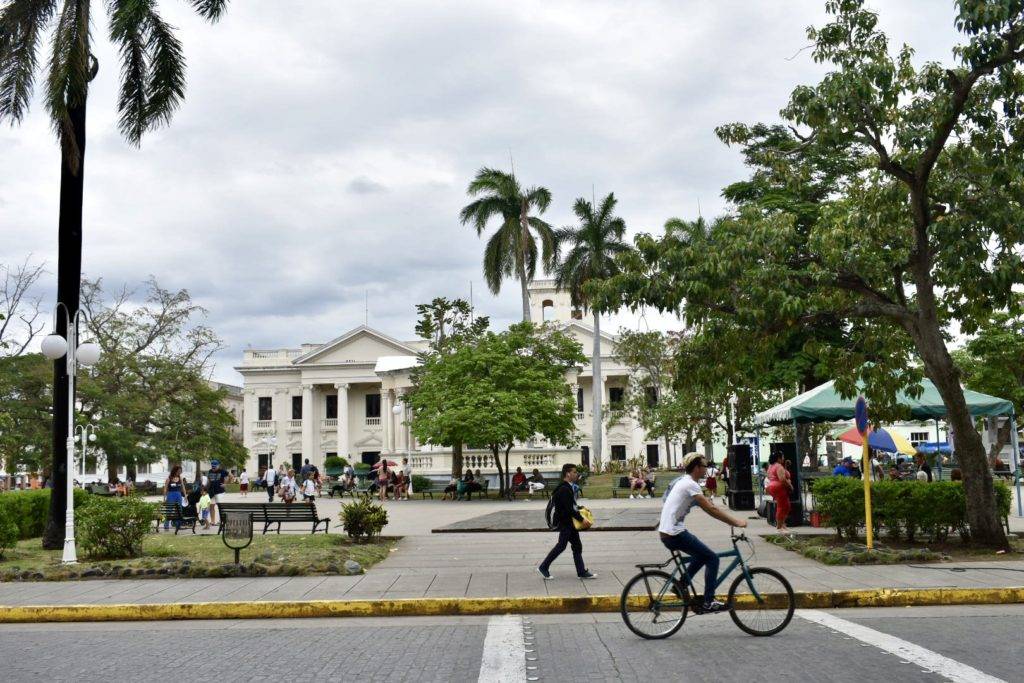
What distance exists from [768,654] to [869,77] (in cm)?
870

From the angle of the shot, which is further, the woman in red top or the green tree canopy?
the green tree canopy

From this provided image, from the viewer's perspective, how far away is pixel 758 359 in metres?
16.4

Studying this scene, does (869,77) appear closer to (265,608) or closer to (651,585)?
(651,585)

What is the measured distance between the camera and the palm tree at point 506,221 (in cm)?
4259

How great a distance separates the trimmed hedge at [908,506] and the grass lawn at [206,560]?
741cm

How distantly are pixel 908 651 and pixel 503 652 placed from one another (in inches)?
128

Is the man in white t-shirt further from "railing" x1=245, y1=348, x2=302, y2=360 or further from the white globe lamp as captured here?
"railing" x1=245, y1=348, x2=302, y2=360

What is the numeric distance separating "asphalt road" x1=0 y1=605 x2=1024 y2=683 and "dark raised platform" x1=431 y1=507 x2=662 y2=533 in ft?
31.9

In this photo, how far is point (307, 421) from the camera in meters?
78.2

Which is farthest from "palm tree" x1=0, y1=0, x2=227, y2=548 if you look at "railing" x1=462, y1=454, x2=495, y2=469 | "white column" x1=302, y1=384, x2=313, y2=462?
"white column" x1=302, y1=384, x2=313, y2=462

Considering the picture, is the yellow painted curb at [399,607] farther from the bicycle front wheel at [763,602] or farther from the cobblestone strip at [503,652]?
the bicycle front wheel at [763,602]

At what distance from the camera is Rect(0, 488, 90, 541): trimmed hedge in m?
18.2

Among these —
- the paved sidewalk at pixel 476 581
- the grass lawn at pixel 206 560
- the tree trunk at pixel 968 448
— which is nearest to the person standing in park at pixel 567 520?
the paved sidewalk at pixel 476 581

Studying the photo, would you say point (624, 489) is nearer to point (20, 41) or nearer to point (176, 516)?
point (176, 516)
